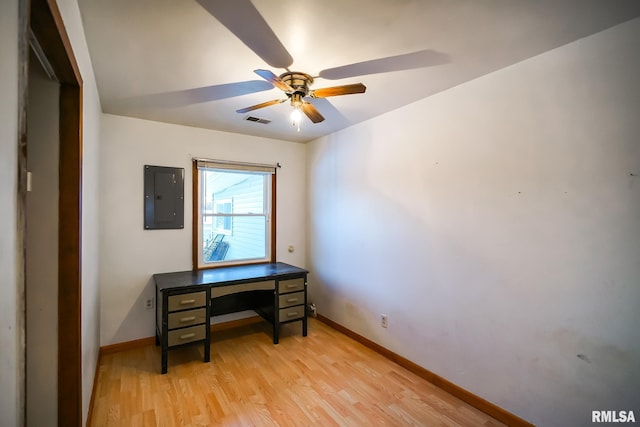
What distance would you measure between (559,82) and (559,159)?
469mm

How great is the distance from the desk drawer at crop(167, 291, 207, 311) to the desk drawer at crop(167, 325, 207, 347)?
0.67ft

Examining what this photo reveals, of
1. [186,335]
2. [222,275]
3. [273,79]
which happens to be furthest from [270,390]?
[273,79]

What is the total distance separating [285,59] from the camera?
1891mm

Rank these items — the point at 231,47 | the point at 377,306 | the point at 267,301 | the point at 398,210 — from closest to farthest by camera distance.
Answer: the point at 231,47 → the point at 398,210 → the point at 377,306 → the point at 267,301

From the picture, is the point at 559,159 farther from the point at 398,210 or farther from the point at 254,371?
the point at 254,371

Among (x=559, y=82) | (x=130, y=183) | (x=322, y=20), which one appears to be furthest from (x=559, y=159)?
(x=130, y=183)

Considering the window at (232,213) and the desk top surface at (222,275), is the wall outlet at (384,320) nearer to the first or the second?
the desk top surface at (222,275)

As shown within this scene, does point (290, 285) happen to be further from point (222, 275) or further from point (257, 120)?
point (257, 120)

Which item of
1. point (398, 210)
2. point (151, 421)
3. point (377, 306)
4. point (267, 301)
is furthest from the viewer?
point (267, 301)

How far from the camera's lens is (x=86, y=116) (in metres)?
1.81

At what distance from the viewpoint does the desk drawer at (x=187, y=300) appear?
8.54 ft

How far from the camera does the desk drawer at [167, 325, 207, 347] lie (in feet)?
8.55

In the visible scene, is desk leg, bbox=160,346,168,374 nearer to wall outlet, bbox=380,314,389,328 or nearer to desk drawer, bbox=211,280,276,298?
desk drawer, bbox=211,280,276,298

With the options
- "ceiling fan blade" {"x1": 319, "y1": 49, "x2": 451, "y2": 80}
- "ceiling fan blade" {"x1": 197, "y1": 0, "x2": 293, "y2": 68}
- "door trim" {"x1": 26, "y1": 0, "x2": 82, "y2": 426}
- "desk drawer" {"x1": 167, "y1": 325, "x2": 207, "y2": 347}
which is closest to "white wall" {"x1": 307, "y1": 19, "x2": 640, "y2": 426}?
"ceiling fan blade" {"x1": 319, "y1": 49, "x2": 451, "y2": 80}
